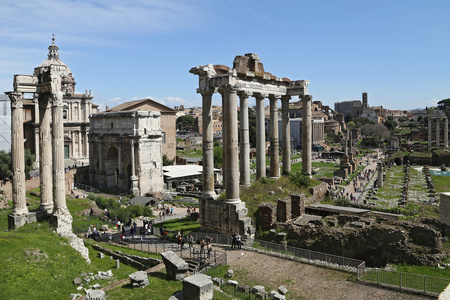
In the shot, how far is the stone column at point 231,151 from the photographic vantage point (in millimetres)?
17609

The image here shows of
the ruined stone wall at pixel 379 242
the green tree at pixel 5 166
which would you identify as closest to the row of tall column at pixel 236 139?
the ruined stone wall at pixel 379 242

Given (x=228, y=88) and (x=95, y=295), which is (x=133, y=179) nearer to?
(x=228, y=88)

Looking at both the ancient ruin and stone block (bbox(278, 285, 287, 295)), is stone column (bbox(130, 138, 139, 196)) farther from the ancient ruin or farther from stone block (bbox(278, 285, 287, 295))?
stone block (bbox(278, 285, 287, 295))

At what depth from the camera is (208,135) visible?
18.6m

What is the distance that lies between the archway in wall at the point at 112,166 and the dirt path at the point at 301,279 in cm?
3253

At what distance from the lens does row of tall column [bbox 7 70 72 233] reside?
56.9ft

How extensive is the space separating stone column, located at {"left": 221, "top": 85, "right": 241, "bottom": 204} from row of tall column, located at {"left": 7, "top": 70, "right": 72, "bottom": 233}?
758 centimetres

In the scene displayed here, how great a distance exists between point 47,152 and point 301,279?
13139 millimetres

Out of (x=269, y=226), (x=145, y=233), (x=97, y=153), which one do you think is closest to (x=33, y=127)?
(x=97, y=153)

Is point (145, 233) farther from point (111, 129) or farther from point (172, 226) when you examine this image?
point (111, 129)

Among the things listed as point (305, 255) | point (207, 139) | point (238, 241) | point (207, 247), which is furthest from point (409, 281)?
point (207, 139)

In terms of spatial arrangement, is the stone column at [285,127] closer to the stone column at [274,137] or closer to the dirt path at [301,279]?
the stone column at [274,137]

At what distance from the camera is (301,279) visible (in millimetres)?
12922

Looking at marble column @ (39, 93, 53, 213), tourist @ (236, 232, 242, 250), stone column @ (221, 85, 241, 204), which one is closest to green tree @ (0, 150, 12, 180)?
marble column @ (39, 93, 53, 213)
